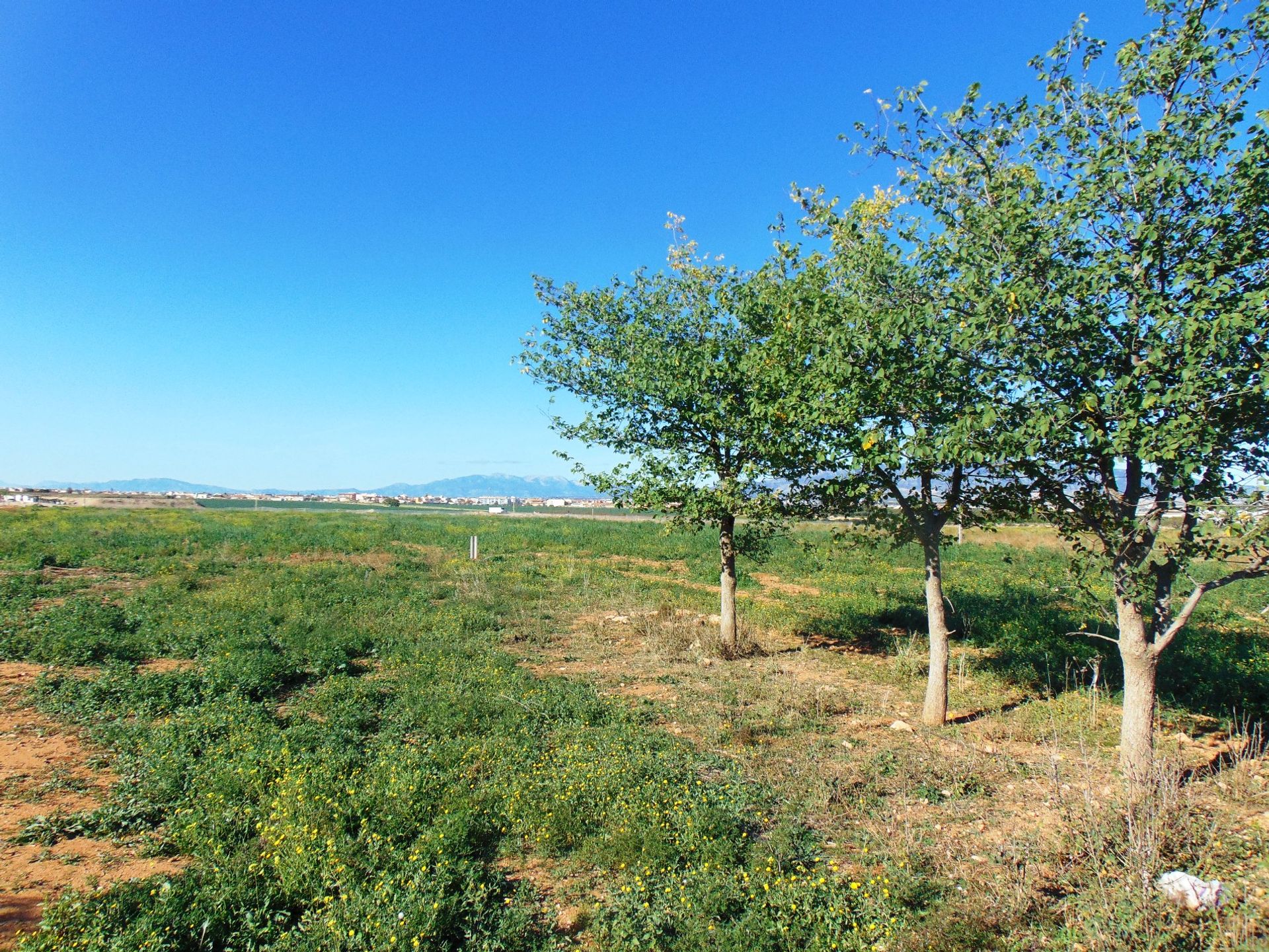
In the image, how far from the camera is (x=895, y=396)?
25.8 feet

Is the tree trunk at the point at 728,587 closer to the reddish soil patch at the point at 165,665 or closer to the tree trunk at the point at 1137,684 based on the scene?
the tree trunk at the point at 1137,684

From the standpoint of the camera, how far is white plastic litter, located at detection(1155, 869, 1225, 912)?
14.3ft

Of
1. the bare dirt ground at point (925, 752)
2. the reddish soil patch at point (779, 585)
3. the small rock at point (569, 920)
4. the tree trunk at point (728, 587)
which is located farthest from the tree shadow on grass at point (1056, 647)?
the small rock at point (569, 920)

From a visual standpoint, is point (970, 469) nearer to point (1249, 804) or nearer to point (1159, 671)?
point (1249, 804)

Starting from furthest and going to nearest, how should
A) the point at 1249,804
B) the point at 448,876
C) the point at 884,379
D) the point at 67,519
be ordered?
the point at 67,519 < the point at 884,379 < the point at 1249,804 < the point at 448,876

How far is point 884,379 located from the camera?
7.69 m

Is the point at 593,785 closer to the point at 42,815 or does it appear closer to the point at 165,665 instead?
the point at 42,815

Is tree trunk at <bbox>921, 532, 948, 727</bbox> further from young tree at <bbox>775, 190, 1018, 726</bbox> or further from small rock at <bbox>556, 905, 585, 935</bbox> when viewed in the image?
small rock at <bbox>556, 905, 585, 935</bbox>

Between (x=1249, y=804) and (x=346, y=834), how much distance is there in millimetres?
8645

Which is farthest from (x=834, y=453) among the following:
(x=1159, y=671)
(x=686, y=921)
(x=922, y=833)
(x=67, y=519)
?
(x=67, y=519)

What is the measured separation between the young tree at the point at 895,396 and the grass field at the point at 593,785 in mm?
1584

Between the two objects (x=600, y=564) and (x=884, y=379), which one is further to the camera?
(x=600, y=564)

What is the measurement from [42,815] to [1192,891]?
9.58m

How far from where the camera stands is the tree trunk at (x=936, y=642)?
9297 millimetres
